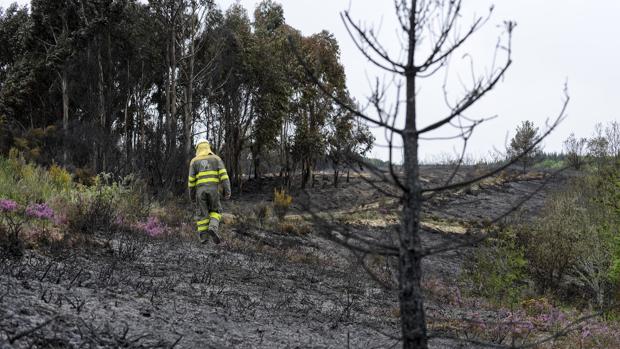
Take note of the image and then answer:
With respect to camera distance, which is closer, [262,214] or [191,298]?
[191,298]

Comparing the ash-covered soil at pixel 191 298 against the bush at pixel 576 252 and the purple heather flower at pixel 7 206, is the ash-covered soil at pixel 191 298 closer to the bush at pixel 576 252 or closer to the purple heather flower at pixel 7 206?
the purple heather flower at pixel 7 206

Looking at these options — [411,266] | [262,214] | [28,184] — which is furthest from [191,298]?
[262,214]

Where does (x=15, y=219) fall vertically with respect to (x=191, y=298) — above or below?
above

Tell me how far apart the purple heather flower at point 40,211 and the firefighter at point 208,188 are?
271cm

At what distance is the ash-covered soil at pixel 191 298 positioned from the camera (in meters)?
3.82

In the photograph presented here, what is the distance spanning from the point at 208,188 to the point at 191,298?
4462 mm

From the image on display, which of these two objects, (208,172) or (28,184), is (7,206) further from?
(208,172)

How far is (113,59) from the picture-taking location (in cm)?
2594

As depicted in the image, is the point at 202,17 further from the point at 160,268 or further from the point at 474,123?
the point at 474,123

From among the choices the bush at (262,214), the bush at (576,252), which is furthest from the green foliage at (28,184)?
the bush at (576,252)

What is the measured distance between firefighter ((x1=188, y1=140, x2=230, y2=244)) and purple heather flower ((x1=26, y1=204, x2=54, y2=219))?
8.90 feet

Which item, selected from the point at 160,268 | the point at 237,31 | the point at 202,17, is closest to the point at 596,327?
the point at 160,268

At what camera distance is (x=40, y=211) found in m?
7.98

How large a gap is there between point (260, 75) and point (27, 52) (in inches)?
465
